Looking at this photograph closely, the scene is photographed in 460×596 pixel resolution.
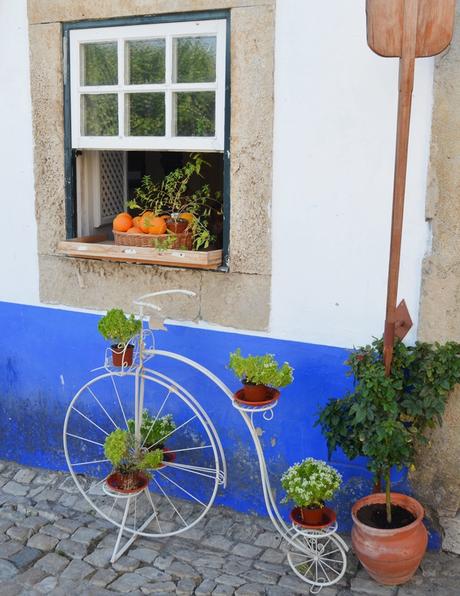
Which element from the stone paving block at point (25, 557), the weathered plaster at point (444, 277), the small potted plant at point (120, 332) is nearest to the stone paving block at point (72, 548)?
the stone paving block at point (25, 557)

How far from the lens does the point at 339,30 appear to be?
3816 mm

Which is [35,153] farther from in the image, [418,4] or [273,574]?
[273,574]

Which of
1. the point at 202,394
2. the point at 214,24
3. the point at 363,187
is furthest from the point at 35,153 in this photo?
the point at 363,187

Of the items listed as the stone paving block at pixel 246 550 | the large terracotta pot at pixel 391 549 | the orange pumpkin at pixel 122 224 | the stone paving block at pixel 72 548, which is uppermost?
the orange pumpkin at pixel 122 224

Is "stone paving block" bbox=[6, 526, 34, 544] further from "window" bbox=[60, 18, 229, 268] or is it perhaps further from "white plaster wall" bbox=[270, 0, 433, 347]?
A: "white plaster wall" bbox=[270, 0, 433, 347]

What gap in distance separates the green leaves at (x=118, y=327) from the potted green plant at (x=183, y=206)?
2.27 ft

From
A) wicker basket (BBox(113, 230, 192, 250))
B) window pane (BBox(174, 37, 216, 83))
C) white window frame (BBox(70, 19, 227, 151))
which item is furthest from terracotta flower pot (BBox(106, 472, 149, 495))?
window pane (BBox(174, 37, 216, 83))

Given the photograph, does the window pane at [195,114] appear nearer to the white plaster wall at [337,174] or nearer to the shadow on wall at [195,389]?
the white plaster wall at [337,174]

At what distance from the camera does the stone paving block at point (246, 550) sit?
4.10m

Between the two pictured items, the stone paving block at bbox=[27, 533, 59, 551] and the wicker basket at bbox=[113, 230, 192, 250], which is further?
the wicker basket at bbox=[113, 230, 192, 250]

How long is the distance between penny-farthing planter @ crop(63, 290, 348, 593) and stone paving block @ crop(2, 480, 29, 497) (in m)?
0.35

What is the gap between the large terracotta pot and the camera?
3.60 meters

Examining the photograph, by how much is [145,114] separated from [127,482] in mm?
2107

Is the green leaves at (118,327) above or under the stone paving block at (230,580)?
above
